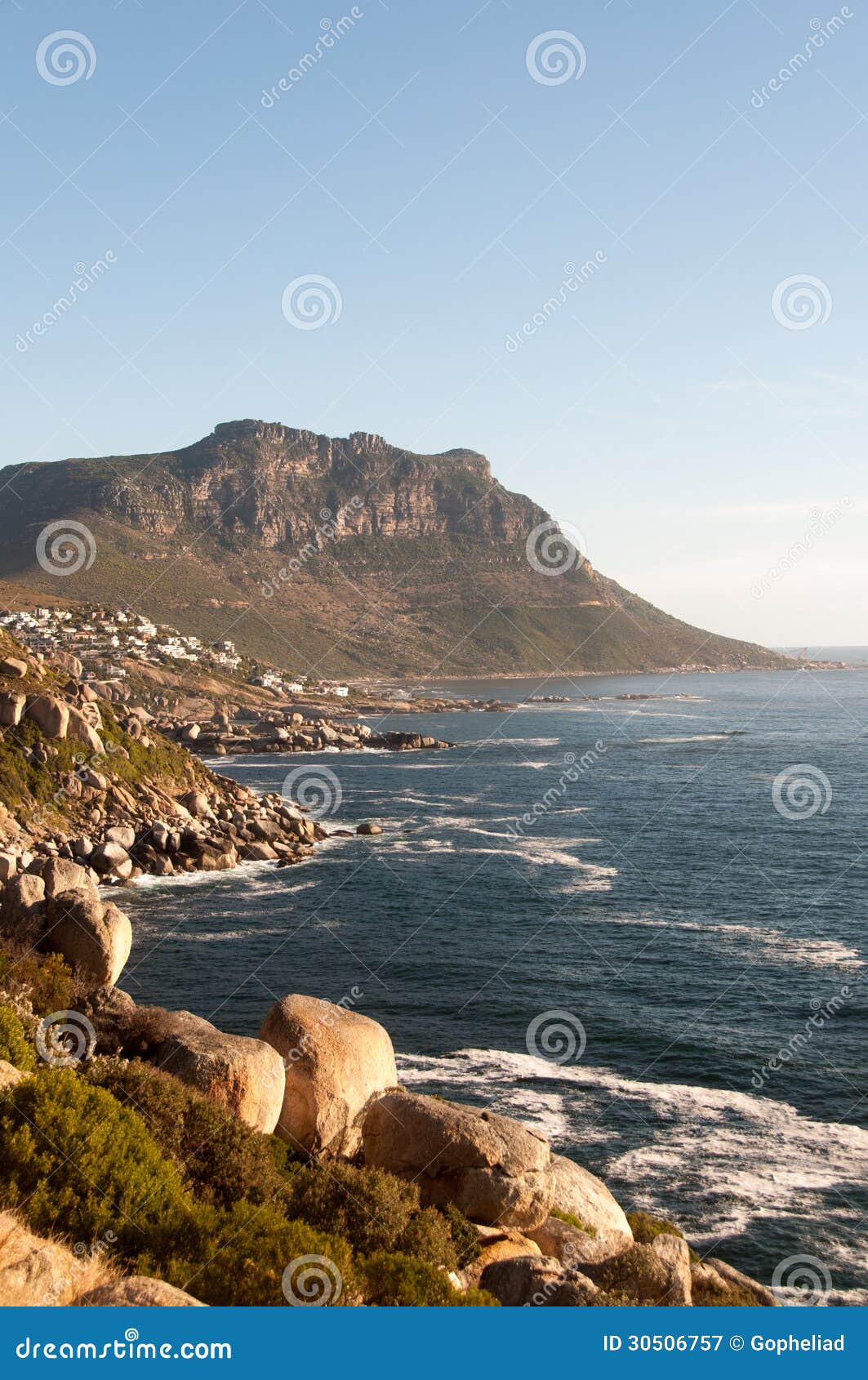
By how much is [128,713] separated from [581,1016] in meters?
42.8

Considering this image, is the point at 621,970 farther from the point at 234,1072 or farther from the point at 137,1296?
the point at 137,1296

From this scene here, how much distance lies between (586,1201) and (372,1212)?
554 cm

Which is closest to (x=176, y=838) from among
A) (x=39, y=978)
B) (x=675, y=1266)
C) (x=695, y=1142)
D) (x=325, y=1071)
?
(x=39, y=978)

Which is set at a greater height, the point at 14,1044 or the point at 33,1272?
the point at 33,1272

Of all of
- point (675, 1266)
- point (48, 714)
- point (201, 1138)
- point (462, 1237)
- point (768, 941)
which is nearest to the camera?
point (675, 1266)

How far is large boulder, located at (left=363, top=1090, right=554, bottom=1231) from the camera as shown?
56.0ft

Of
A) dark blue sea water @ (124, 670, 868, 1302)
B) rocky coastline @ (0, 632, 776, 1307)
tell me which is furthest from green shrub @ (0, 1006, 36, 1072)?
dark blue sea water @ (124, 670, 868, 1302)

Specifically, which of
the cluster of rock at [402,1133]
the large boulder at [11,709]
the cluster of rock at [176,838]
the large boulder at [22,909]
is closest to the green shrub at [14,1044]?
the cluster of rock at [402,1133]

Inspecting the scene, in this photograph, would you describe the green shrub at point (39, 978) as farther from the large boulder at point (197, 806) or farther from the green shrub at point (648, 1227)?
the large boulder at point (197, 806)

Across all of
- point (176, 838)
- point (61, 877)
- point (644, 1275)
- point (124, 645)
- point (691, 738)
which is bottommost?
point (176, 838)

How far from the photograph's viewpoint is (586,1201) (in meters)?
19.2

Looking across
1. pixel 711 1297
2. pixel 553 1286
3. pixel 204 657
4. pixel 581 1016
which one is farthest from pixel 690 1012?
pixel 204 657

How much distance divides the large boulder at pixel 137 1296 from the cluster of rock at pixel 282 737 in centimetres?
9800

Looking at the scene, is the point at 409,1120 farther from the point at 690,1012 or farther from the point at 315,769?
the point at 315,769
